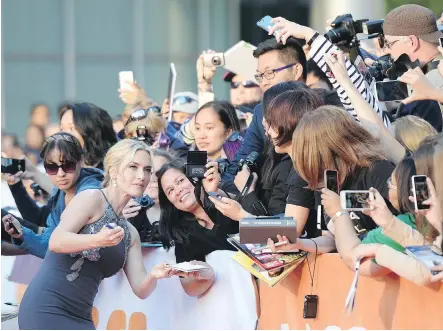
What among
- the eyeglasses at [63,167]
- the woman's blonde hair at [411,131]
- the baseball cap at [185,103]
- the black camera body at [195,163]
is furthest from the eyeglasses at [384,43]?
the baseball cap at [185,103]

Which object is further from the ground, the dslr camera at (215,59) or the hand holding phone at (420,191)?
the dslr camera at (215,59)

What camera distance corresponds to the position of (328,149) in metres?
6.24

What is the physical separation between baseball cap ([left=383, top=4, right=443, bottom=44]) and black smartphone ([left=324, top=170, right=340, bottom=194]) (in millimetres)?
1312

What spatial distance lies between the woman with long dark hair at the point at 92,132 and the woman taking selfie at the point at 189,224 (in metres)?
1.14

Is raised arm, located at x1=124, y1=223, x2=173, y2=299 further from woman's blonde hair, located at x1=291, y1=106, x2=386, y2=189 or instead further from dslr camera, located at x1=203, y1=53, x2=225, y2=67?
dslr camera, located at x1=203, y1=53, x2=225, y2=67

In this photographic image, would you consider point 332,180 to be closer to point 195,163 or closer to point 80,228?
point 195,163

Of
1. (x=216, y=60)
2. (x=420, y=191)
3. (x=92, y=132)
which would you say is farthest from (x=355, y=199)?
(x=216, y=60)

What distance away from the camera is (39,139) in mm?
14688

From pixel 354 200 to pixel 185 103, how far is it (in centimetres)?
510

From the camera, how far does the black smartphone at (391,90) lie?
6848mm

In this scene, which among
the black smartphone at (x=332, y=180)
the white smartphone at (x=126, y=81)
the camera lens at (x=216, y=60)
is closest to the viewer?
the black smartphone at (x=332, y=180)

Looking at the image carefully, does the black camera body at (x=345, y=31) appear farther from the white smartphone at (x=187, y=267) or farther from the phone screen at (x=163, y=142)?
the phone screen at (x=163, y=142)

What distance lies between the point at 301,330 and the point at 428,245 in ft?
4.31

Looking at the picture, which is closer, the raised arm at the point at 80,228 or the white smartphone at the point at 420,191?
the white smartphone at the point at 420,191
